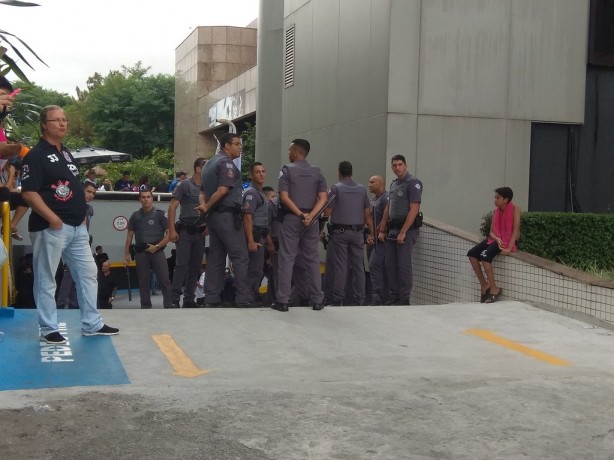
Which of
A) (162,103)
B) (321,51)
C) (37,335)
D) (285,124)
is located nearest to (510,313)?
(37,335)

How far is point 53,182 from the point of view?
6.72m

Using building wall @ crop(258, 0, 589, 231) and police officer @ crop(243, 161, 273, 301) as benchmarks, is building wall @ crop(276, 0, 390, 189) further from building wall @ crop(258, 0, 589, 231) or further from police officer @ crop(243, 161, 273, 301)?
police officer @ crop(243, 161, 273, 301)

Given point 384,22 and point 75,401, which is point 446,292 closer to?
point 384,22

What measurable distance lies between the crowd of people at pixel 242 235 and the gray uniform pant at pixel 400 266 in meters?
0.01

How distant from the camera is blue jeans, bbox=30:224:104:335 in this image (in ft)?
22.1

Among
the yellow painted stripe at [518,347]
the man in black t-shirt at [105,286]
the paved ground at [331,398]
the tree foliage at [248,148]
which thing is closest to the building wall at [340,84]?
the man in black t-shirt at [105,286]

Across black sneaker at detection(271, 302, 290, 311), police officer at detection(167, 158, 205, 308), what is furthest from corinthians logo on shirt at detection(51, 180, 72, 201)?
police officer at detection(167, 158, 205, 308)

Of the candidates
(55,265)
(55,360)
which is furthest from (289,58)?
(55,360)

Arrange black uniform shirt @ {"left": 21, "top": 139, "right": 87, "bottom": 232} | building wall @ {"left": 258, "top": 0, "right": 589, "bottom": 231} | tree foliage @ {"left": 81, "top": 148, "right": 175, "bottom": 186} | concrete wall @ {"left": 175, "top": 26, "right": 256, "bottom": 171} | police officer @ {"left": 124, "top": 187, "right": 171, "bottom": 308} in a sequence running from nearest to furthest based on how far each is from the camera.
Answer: black uniform shirt @ {"left": 21, "top": 139, "right": 87, "bottom": 232} → police officer @ {"left": 124, "top": 187, "right": 171, "bottom": 308} → building wall @ {"left": 258, "top": 0, "right": 589, "bottom": 231} → tree foliage @ {"left": 81, "top": 148, "right": 175, "bottom": 186} → concrete wall @ {"left": 175, "top": 26, "right": 256, "bottom": 171}

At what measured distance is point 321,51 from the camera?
16.6 meters

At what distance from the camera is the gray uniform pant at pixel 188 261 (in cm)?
1119

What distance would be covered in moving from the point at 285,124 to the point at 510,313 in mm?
10131

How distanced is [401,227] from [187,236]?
2.80m

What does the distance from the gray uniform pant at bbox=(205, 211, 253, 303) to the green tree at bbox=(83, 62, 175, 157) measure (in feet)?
163
